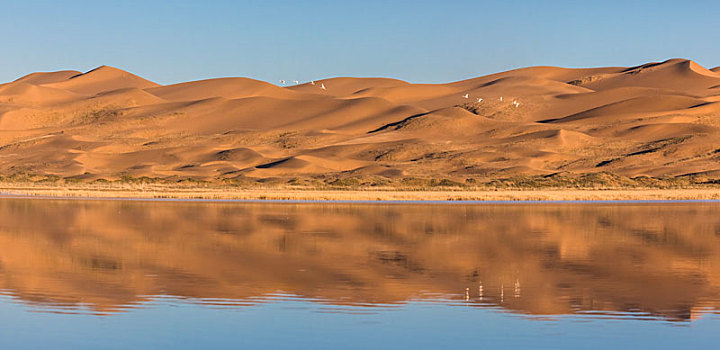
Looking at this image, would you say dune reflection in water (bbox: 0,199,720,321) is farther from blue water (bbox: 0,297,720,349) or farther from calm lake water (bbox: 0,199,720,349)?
blue water (bbox: 0,297,720,349)

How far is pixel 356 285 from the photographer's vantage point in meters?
19.1

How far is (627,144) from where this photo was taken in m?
139

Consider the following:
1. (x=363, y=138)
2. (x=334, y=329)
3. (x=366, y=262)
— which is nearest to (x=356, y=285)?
(x=366, y=262)

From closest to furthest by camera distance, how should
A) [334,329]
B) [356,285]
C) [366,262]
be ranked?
[334,329]
[356,285]
[366,262]

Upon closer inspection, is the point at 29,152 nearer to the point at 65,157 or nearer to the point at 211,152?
the point at 65,157

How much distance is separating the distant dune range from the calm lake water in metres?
67.0

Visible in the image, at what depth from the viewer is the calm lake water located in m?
14.1

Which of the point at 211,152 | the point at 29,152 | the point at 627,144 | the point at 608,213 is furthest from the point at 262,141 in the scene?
the point at 608,213

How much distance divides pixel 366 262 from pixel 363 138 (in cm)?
13072

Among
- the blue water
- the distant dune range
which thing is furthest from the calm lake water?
the distant dune range

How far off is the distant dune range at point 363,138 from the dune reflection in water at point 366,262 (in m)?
62.0

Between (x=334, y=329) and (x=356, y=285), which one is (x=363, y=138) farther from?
(x=334, y=329)

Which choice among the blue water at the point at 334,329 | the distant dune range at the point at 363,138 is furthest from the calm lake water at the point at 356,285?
the distant dune range at the point at 363,138

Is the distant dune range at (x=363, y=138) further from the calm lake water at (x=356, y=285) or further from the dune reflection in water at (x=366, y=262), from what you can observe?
the calm lake water at (x=356, y=285)
